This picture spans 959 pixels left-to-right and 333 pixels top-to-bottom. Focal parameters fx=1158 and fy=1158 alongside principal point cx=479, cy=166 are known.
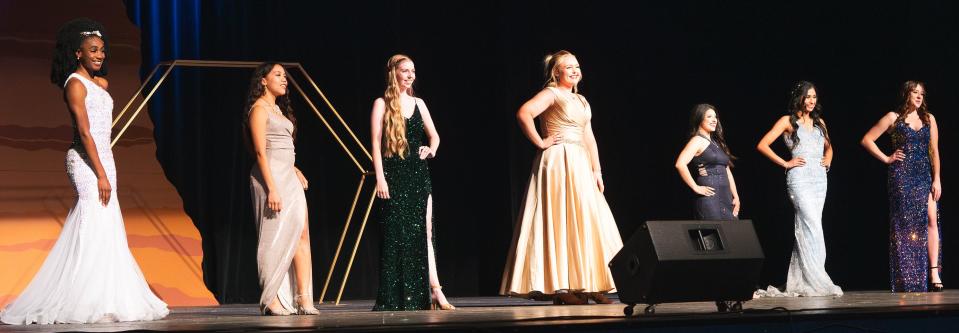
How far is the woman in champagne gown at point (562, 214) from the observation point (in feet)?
18.9

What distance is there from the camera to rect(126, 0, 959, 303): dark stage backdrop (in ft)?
26.1

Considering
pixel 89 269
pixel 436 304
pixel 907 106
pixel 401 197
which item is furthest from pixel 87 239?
pixel 907 106

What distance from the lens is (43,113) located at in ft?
23.7

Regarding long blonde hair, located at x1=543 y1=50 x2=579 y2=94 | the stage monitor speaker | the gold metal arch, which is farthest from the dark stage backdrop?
the stage monitor speaker

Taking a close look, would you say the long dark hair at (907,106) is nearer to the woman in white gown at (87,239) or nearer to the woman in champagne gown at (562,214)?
the woman in champagne gown at (562,214)

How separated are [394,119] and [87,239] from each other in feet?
4.99

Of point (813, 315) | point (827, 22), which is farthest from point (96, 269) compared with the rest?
Result: point (827, 22)

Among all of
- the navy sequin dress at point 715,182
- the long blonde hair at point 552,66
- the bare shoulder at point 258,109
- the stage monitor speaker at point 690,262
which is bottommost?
the stage monitor speaker at point 690,262

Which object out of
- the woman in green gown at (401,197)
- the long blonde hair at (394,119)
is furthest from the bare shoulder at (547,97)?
the long blonde hair at (394,119)

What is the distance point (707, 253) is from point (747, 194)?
14.9ft

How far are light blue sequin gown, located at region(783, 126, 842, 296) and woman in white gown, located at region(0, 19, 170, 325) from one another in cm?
397

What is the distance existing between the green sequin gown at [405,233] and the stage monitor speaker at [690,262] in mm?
1401

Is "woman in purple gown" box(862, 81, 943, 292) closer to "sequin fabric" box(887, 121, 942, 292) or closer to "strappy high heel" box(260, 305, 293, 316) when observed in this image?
"sequin fabric" box(887, 121, 942, 292)

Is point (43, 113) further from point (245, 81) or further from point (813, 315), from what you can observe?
point (813, 315)
